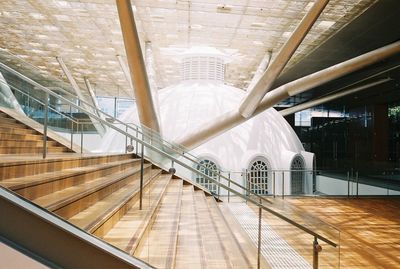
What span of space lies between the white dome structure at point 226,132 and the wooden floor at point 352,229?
3.27 meters

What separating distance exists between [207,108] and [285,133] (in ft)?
17.4

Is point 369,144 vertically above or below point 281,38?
below

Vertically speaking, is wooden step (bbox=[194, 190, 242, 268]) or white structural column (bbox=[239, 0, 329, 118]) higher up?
white structural column (bbox=[239, 0, 329, 118])

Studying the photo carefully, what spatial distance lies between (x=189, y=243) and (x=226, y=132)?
1308 centimetres

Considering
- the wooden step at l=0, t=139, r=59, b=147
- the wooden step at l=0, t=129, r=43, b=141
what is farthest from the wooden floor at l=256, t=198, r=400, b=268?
the wooden step at l=0, t=129, r=43, b=141

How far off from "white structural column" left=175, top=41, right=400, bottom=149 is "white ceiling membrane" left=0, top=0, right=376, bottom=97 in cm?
279

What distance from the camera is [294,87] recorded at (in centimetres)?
1196

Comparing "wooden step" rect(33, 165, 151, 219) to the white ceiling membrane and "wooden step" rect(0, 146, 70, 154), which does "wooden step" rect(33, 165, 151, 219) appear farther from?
the white ceiling membrane

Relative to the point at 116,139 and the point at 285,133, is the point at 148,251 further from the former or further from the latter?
the point at 285,133

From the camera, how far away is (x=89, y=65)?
82.2 ft

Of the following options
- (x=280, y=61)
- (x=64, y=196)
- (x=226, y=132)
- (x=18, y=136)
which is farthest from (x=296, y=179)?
(x=64, y=196)

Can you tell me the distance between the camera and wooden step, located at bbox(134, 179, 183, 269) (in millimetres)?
3605

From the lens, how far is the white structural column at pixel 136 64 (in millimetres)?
7968

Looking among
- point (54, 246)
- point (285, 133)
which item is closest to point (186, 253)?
point (54, 246)
